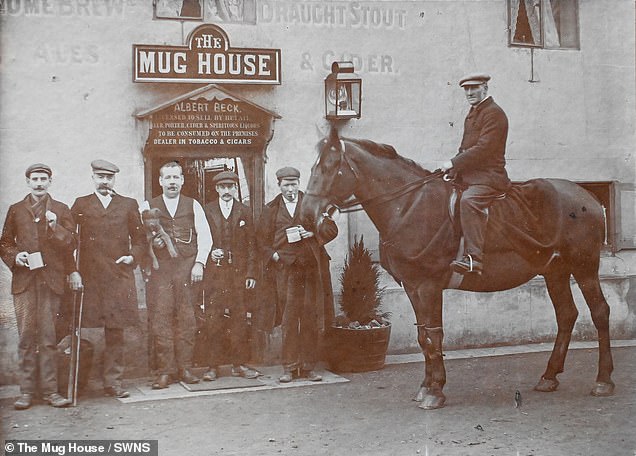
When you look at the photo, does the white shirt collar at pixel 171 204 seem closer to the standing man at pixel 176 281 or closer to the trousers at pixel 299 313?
the standing man at pixel 176 281

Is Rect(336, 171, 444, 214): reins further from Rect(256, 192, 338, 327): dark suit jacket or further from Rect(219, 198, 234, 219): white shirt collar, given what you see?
Rect(219, 198, 234, 219): white shirt collar

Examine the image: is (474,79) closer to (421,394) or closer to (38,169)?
(421,394)

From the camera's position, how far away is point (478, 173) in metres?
5.95

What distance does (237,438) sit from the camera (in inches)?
208

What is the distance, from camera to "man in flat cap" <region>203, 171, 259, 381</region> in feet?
20.8

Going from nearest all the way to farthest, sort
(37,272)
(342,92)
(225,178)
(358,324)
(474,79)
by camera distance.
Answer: (37,272) → (474,79) → (225,178) → (342,92) → (358,324)

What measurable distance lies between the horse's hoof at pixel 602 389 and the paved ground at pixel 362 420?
0.21 ft

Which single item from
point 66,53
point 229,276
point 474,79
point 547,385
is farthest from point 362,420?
point 66,53

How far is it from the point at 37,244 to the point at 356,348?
2784mm

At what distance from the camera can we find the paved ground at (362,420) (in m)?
5.23

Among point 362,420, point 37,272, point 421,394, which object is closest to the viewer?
point 362,420

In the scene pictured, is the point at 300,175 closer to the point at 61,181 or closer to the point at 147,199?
the point at 147,199

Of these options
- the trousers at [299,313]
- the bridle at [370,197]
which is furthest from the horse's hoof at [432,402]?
the bridle at [370,197]

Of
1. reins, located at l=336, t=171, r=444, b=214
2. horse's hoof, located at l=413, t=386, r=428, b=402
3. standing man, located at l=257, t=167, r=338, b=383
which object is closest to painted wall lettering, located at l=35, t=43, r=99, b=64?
standing man, located at l=257, t=167, r=338, b=383
